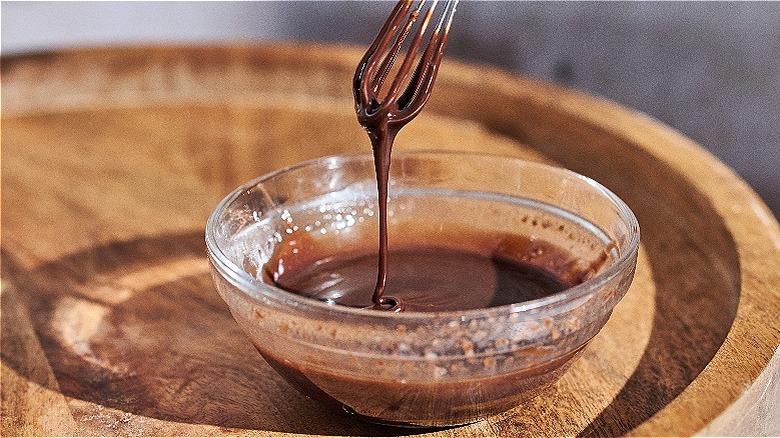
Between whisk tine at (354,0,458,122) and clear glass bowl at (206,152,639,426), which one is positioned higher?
whisk tine at (354,0,458,122)

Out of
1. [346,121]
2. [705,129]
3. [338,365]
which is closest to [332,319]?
[338,365]

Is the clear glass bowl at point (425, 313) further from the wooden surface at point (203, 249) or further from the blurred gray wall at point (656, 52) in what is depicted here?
the blurred gray wall at point (656, 52)

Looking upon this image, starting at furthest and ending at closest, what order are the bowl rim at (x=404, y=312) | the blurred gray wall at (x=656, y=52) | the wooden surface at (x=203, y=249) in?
1. the blurred gray wall at (x=656, y=52)
2. the wooden surface at (x=203, y=249)
3. the bowl rim at (x=404, y=312)

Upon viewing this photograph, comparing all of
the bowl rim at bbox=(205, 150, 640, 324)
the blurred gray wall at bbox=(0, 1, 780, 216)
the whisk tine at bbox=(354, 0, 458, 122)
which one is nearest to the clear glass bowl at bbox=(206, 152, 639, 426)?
the bowl rim at bbox=(205, 150, 640, 324)

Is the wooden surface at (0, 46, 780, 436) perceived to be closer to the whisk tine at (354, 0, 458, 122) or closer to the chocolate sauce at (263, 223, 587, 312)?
the chocolate sauce at (263, 223, 587, 312)

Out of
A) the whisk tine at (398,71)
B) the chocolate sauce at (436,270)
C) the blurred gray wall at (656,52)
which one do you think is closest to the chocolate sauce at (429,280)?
the chocolate sauce at (436,270)

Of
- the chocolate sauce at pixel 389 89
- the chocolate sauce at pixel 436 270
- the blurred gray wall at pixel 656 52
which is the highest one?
the chocolate sauce at pixel 389 89
